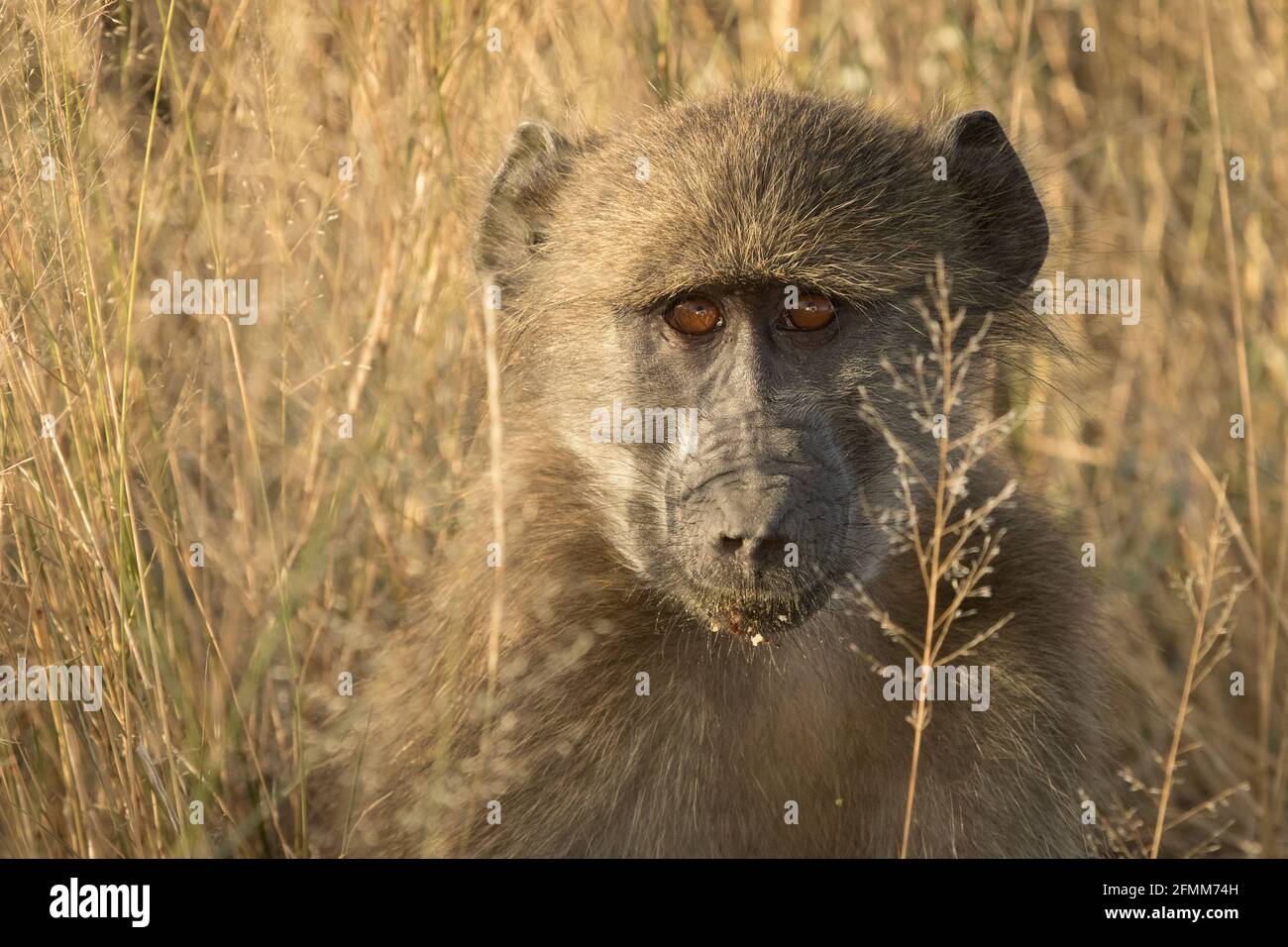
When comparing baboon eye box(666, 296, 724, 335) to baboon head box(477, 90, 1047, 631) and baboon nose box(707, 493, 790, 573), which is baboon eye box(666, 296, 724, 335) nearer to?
baboon head box(477, 90, 1047, 631)

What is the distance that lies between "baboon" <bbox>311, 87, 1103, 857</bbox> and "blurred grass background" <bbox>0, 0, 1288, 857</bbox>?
0.34m

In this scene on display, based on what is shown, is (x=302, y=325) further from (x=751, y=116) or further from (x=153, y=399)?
(x=751, y=116)

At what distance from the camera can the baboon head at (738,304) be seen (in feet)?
11.2

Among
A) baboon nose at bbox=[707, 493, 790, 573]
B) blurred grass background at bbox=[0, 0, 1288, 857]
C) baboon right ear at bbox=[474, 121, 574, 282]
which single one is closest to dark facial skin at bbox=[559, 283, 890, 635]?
baboon nose at bbox=[707, 493, 790, 573]

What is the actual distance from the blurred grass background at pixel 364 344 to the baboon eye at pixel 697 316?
1.04 metres

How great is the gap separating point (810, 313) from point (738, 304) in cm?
18

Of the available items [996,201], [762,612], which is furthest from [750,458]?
[996,201]

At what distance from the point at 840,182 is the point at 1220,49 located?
11.4ft

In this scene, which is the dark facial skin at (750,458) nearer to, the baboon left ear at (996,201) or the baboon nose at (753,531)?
the baboon nose at (753,531)

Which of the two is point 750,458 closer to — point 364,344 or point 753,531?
point 753,531

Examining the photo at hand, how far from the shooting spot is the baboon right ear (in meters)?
4.21

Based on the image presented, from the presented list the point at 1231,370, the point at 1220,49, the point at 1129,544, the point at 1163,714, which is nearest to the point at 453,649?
the point at 1163,714

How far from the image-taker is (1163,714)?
5.36 metres
